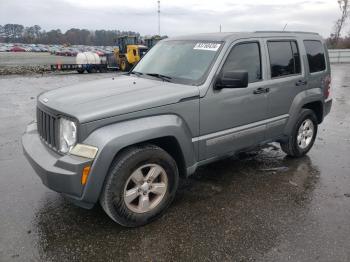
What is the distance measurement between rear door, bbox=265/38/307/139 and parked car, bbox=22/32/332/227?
0.05ft

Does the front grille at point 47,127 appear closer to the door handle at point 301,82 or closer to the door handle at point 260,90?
the door handle at point 260,90

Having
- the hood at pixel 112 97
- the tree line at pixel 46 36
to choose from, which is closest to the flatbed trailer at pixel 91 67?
the hood at pixel 112 97

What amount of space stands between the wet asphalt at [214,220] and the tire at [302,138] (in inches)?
7.5

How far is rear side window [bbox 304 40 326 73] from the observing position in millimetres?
5449

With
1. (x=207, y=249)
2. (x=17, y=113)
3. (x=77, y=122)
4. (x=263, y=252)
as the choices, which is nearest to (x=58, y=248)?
(x=77, y=122)

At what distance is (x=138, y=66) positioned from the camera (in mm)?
5039

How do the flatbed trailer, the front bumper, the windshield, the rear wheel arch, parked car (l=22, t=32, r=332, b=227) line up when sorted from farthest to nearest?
the flatbed trailer → the rear wheel arch → the windshield → parked car (l=22, t=32, r=332, b=227) → the front bumper

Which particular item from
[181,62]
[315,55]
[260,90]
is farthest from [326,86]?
[181,62]

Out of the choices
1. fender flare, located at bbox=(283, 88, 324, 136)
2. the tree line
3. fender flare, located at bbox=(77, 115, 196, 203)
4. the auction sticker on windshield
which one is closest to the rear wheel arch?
fender flare, located at bbox=(283, 88, 324, 136)

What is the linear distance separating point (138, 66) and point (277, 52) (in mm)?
2001

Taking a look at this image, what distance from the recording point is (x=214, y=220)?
12.1ft

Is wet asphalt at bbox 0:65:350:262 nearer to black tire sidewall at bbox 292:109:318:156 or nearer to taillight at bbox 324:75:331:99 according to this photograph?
black tire sidewall at bbox 292:109:318:156

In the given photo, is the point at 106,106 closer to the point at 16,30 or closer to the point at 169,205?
the point at 169,205

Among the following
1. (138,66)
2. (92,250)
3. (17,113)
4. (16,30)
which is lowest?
(92,250)
